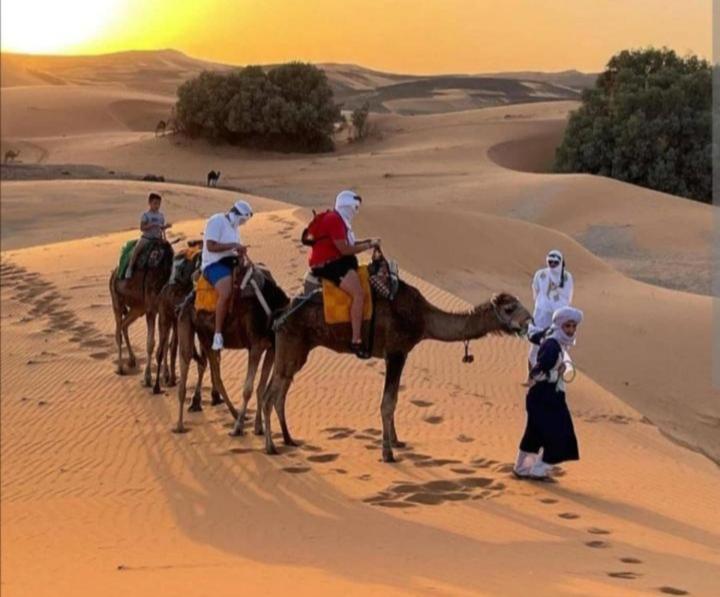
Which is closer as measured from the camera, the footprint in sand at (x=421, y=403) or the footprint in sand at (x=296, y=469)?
the footprint in sand at (x=296, y=469)

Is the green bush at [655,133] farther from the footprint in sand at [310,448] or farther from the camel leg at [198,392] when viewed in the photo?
the footprint in sand at [310,448]

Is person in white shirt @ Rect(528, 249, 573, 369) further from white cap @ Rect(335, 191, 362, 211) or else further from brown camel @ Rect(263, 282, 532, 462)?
white cap @ Rect(335, 191, 362, 211)

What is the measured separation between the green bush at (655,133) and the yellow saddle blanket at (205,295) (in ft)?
127

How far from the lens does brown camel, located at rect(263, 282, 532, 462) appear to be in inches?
395

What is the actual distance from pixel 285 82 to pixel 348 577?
5186cm

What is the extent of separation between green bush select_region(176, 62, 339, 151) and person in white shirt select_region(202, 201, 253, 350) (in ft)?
146

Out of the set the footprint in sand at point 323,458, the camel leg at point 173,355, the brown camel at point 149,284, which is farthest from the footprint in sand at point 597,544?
the brown camel at point 149,284

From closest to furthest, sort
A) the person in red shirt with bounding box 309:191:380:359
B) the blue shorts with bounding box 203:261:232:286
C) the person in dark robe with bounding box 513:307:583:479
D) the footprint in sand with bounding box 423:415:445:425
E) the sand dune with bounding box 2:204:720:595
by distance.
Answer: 1. the sand dune with bounding box 2:204:720:595
2. the person in dark robe with bounding box 513:307:583:479
3. the person in red shirt with bounding box 309:191:380:359
4. the blue shorts with bounding box 203:261:232:286
5. the footprint in sand with bounding box 423:415:445:425

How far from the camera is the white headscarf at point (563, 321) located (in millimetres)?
9195

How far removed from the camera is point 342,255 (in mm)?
9898

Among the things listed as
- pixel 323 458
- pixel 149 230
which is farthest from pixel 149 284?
pixel 323 458

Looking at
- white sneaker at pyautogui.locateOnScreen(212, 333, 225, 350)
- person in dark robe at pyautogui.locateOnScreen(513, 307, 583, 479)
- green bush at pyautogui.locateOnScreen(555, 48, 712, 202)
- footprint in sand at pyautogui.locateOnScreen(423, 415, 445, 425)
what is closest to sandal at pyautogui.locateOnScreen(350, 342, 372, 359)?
white sneaker at pyautogui.locateOnScreen(212, 333, 225, 350)

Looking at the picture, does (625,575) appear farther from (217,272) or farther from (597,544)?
(217,272)

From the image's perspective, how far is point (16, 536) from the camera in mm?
6660
